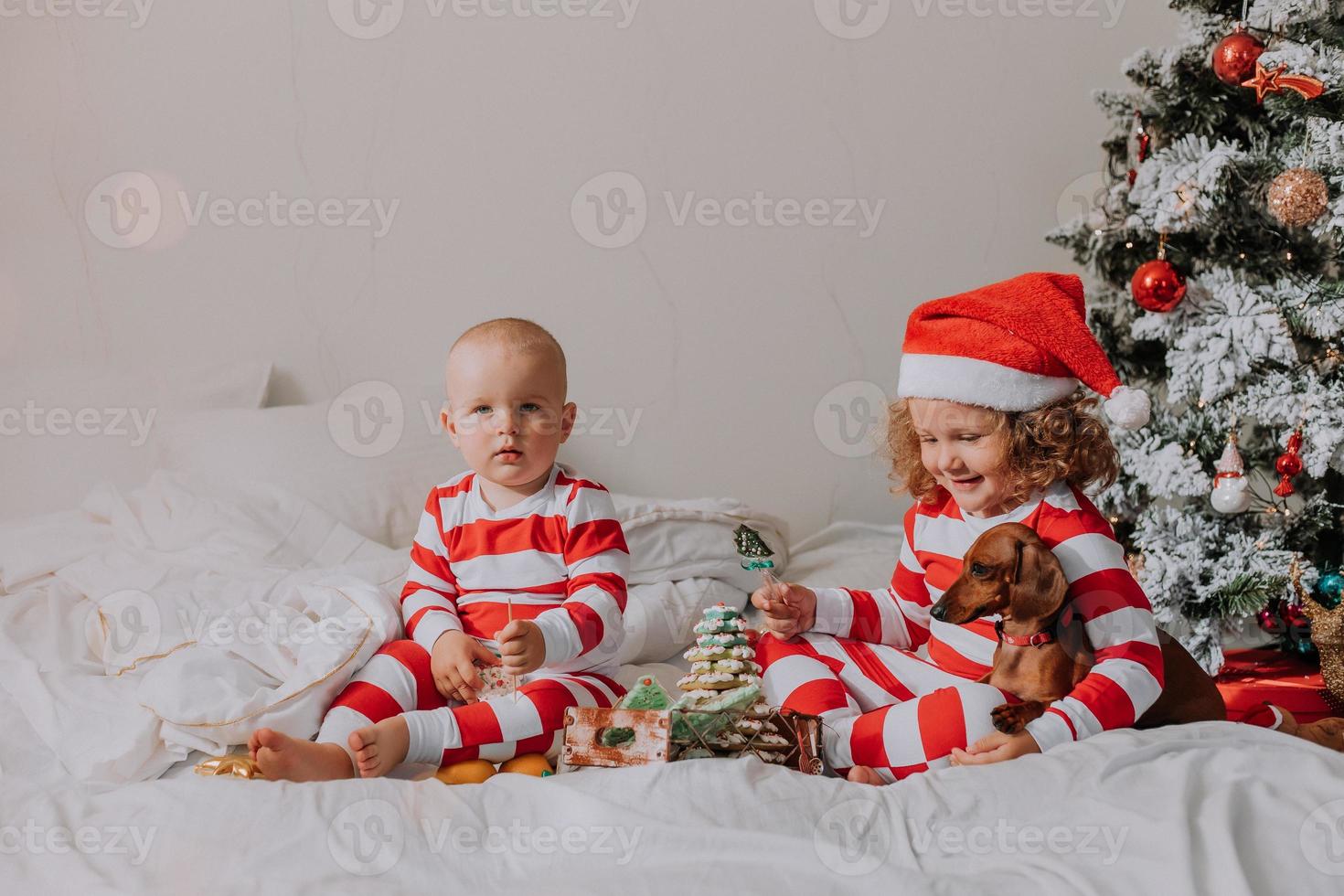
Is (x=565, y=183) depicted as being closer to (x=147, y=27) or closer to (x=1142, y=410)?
(x=147, y=27)

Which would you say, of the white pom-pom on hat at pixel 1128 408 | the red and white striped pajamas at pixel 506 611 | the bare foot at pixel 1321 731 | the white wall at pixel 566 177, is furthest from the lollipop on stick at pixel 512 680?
the white wall at pixel 566 177

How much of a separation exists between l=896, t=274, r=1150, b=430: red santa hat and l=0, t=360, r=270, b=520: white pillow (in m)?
1.72

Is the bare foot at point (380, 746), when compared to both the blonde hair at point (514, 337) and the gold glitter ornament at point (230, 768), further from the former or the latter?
the blonde hair at point (514, 337)

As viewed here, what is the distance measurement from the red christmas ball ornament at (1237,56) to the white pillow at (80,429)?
2080mm

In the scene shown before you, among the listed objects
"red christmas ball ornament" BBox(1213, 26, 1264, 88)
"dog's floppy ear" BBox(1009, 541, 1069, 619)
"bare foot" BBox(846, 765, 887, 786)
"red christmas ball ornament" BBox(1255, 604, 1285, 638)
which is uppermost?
"red christmas ball ornament" BBox(1213, 26, 1264, 88)

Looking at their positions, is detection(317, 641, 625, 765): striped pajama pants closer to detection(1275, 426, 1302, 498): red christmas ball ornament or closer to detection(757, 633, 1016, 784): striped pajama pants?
detection(757, 633, 1016, 784): striped pajama pants

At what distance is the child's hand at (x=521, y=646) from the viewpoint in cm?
126

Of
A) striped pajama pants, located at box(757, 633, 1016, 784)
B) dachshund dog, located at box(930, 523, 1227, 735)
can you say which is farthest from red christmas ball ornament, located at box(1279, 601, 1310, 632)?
striped pajama pants, located at box(757, 633, 1016, 784)

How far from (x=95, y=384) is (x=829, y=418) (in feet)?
5.49

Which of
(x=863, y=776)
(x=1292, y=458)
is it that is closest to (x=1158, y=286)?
(x=1292, y=458)

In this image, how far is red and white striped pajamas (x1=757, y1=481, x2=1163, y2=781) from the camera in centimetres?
122

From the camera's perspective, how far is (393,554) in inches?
77.6

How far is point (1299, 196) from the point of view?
175 cm

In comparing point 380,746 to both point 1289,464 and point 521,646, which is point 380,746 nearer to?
point 521,646
